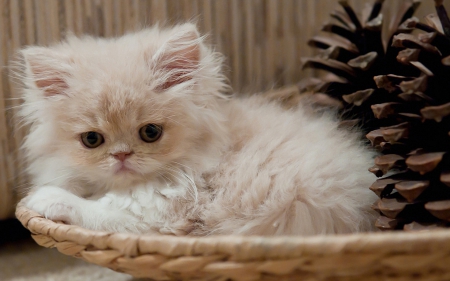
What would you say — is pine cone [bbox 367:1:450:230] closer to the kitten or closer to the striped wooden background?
the kitten

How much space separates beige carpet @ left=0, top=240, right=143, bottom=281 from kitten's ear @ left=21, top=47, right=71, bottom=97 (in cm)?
48

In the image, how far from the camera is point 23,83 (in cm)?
119

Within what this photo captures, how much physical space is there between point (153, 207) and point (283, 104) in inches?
21.1

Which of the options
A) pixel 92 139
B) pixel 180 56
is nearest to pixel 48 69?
pixel 92 139

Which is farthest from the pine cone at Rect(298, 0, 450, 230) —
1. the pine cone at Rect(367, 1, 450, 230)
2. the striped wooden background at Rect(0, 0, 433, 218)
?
the striped wooden background at Rect(0, 0, 433, 218)

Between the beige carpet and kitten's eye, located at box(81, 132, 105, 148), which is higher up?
kitten's eye, located at box(81, 132, 105, 148)

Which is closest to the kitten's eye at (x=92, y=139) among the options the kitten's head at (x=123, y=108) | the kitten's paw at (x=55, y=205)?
the kitten's head at (x=123, y=108)

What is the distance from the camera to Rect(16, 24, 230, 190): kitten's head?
3.15ft

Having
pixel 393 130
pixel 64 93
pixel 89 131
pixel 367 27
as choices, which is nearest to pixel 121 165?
pixel 89 131

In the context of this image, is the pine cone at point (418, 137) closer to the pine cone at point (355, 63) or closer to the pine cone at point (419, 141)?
the pine cone at point (419, 141)

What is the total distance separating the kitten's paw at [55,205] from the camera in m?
0.89

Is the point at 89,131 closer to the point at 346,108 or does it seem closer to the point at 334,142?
the point at 334,142

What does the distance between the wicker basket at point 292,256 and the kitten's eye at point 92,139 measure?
0.31 meters

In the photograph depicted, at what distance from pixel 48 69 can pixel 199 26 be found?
490mm
